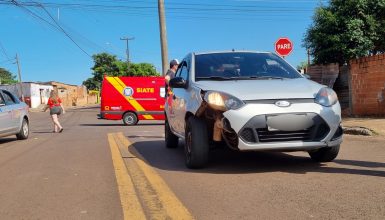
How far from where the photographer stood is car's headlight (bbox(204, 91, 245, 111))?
5.78 meters

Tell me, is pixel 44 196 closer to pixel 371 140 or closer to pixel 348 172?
pixel 348 172

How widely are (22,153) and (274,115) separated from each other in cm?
591

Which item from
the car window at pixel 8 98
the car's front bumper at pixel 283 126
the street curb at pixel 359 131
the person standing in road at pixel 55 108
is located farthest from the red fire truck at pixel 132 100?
the car's front bumper at pixel 283 126

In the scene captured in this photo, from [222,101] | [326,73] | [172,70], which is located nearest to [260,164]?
[222,101]

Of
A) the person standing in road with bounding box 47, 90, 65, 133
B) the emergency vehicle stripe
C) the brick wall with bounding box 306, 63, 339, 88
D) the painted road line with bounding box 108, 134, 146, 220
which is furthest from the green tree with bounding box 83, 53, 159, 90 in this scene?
the painted road line with bounding box 108, 134, 146, 220

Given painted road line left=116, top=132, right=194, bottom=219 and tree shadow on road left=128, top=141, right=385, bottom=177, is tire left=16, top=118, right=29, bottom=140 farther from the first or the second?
painted road line left=116, top=132, right=194, bottom=219

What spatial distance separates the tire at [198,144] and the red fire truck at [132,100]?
52.9 feet

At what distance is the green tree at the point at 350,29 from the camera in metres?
17.1

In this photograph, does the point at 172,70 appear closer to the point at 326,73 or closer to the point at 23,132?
the point at 23,132

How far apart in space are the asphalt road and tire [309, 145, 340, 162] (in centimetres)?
11

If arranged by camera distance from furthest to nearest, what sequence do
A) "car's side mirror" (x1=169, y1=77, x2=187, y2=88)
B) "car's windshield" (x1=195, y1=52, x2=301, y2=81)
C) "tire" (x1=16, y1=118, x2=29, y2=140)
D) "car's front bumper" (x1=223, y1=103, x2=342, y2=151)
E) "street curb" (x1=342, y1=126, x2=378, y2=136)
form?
"tire" (x1=16, y1=118, x2=29, y2=140) → "street curb" (x1=342, y1=126, x2=378, y2=136) → "car's side mirror" (x1=169, y1=77, x2=187, y2=88) → "car's windshield" (x1=195, y1=52, x2=301, y2=81) → "car's front bumper" (x1=223, y1=103, x2=342, y2=151)

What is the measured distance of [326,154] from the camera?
21.2 ft

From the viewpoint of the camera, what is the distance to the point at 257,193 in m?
4.92

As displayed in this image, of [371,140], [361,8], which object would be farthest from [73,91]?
[371,140]
